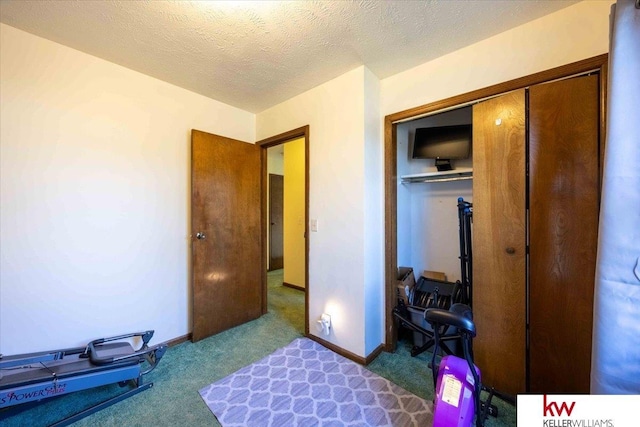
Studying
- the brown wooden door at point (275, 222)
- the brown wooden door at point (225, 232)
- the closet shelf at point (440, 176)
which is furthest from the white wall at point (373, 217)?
the brown wooden door at point (275, 222)

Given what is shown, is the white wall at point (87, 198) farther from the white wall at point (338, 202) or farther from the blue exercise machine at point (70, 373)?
the white wall at point (338, 202)

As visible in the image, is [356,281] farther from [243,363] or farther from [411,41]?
[411,41]

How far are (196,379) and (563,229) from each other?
8.75ft

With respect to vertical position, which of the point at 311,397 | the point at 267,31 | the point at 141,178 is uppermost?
the point at 267,31

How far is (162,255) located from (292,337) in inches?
58.7

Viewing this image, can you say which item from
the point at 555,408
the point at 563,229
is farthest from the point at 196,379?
the point at 563,229

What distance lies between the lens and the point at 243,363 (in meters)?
2.13

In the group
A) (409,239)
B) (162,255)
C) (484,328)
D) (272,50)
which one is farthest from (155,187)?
(484,328)

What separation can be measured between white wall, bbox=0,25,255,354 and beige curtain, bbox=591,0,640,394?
2968 millimetres

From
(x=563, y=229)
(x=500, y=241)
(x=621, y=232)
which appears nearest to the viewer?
(x=621, y=232)

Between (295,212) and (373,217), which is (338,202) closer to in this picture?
(373,217)

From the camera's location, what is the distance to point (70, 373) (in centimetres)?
152

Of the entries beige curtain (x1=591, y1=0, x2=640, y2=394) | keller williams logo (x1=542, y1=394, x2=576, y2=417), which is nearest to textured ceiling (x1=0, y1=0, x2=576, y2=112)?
beige curtain (x1=591, y1=0, x2=640, y2=394)

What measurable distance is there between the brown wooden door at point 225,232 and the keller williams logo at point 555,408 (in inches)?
101
